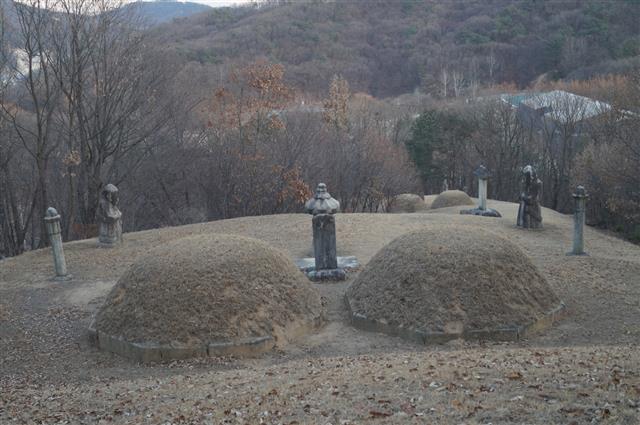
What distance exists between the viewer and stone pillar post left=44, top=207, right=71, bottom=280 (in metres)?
14.2

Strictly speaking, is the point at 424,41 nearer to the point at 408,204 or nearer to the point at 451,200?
the point at 408,204

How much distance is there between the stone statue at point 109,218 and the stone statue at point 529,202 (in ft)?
41.0

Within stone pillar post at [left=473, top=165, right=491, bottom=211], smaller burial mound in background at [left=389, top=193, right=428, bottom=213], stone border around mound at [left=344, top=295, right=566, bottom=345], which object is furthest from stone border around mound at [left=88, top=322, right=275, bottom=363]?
smaller burial mound in background at [left=389, top=193, right=428, bottom=213]

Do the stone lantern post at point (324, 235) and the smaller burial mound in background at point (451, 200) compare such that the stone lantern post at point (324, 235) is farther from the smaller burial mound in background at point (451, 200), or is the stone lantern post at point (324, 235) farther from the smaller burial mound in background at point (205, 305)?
the smaller burial mound in background at point (451, 200)

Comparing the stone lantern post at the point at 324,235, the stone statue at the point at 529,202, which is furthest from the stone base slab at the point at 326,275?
the stone statue at the point at 529,202

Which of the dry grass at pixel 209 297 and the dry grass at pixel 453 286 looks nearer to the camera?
the dry grass at pixel 209 297

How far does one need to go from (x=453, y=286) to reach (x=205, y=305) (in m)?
4.04

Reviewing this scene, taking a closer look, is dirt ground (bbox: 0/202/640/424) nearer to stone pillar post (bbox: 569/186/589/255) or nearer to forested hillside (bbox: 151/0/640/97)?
stone pillar post (bbox: 569/186/589/255)

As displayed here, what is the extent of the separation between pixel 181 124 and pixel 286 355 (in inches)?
907

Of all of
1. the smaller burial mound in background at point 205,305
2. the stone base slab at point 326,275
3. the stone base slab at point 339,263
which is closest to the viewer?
the smaller burial mound in background at point 205,305

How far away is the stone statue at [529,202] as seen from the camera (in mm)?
19562

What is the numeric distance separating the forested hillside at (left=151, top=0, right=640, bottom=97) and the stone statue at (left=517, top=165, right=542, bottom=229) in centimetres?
3911

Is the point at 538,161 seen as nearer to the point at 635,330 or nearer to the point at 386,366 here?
the point at 635,330

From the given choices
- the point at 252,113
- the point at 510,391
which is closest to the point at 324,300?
the point at 510,391
